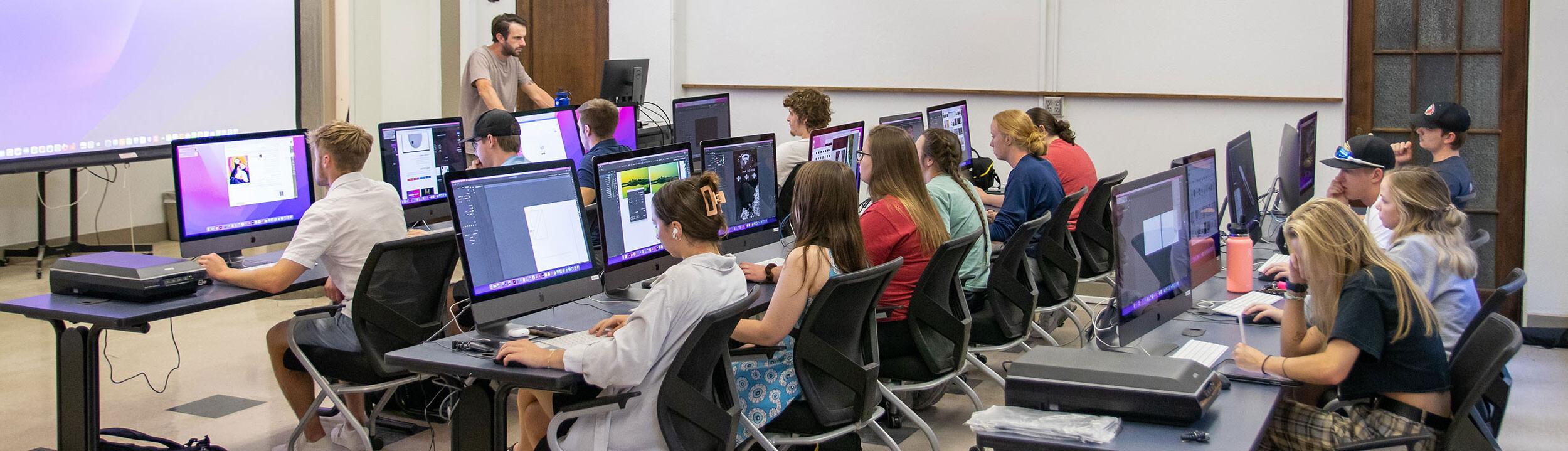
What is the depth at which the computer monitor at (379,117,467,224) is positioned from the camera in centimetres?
508

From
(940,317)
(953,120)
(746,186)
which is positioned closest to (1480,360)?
(940,317)

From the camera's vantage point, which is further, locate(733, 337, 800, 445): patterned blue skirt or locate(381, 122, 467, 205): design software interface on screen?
locate(381, 122, 467, 205): design software interface on screen

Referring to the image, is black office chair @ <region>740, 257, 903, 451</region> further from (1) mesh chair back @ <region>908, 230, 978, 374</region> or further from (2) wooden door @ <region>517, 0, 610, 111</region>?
(2) wooden door @ <region>517, 0, 610, 111</region>

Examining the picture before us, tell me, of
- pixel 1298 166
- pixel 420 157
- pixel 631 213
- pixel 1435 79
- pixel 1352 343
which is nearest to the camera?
pixel 1352 343

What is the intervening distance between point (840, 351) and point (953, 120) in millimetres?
3950

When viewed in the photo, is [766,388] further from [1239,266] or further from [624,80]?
[624,80]

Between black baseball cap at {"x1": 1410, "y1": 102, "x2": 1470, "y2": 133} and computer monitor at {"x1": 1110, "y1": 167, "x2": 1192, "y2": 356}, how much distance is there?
255 cm

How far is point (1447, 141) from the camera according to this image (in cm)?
541

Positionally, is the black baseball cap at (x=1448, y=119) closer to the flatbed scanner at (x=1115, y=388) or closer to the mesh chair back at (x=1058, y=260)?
the mesh chair back at (x=1058, y=260)

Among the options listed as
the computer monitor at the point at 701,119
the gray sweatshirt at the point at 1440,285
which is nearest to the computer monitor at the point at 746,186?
the computer monitor at the point at 701,119

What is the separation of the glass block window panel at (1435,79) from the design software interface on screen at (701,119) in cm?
384

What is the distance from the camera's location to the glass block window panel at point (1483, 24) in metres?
6.60

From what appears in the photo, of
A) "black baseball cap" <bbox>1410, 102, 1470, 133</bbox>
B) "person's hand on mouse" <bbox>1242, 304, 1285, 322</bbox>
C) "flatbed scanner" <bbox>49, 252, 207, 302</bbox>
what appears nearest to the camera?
"person's hand on mouse" <bbox>1242, 304, 1285, 322</bbox>

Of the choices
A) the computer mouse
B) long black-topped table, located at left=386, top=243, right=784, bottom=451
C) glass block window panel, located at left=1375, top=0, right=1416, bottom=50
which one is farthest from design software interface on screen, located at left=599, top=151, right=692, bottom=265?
glass block window panel, located at left=1375, top=0, right=1416, bottom=50
